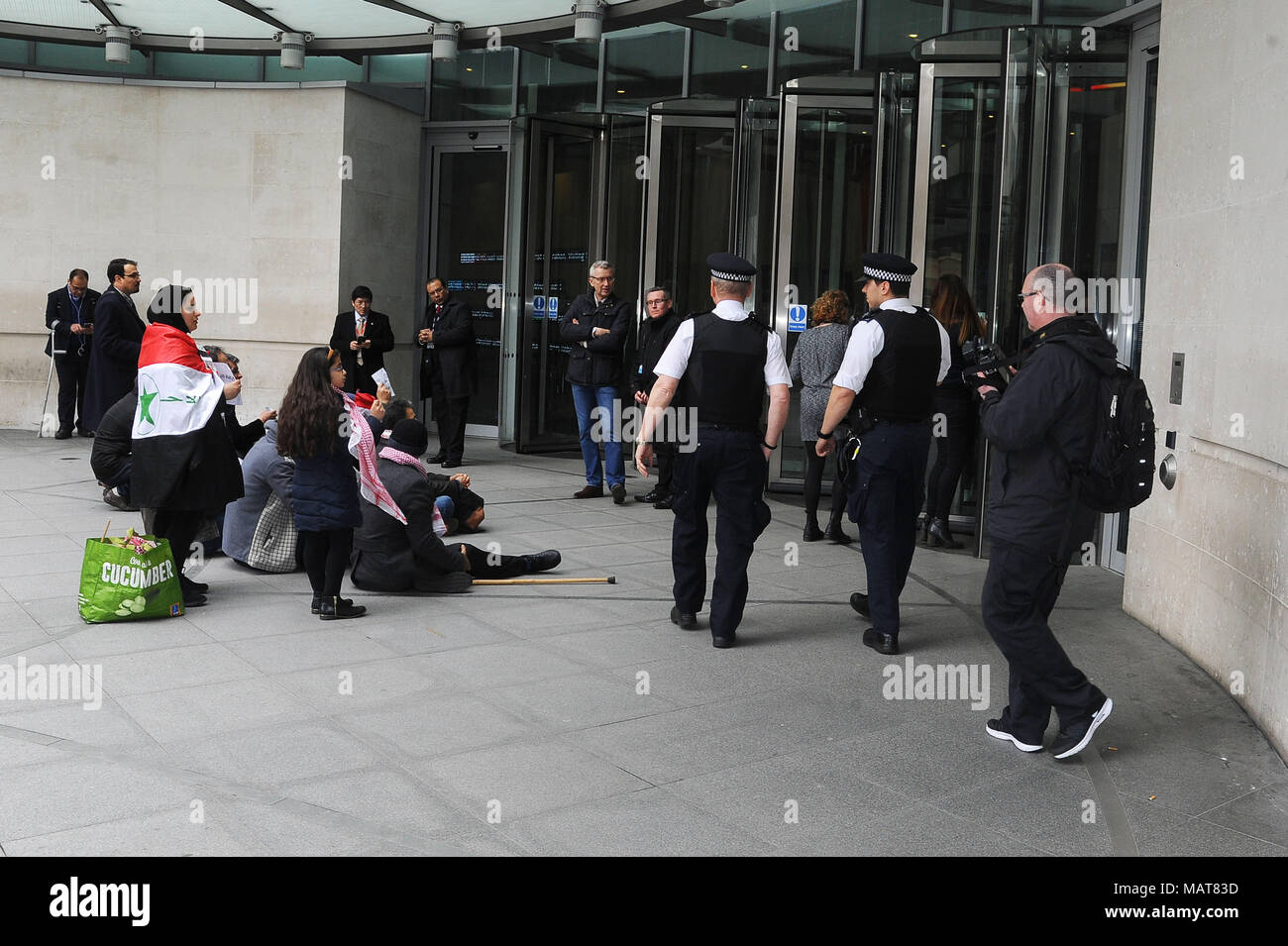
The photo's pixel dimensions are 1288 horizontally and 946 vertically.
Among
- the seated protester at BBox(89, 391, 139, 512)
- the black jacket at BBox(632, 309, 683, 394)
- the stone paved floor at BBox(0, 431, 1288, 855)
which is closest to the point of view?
the stone paved floor at BBox(0, 431, 1288, 855)

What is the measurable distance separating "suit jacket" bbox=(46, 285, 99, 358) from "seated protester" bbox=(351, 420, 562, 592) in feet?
25.6

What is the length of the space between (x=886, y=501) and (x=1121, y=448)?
1688mm

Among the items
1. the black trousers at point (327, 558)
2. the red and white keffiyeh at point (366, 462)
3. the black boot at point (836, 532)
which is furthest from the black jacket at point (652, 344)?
the black trousers at point (327, 558)

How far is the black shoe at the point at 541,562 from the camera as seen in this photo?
741 cm

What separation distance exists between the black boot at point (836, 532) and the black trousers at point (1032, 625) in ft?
13.2

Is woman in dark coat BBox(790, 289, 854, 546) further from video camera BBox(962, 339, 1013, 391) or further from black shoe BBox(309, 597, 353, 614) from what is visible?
video camera BBox(962, 339, 1013, 391)

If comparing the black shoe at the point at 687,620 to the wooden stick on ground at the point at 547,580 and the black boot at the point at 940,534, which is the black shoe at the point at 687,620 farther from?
the black boot at the point at 940,534

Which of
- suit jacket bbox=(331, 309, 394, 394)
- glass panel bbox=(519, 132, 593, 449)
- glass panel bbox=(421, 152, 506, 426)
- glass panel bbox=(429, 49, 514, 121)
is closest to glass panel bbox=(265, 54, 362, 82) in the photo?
glass panel bbox=(429, 49, 514, 121)

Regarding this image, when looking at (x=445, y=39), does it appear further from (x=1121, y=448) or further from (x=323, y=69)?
(x=1121, y=448)

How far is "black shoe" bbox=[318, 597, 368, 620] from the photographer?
634cm

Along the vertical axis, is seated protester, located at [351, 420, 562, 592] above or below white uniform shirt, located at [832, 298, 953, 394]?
below

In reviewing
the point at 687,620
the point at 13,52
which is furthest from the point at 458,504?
the point at 13,52
